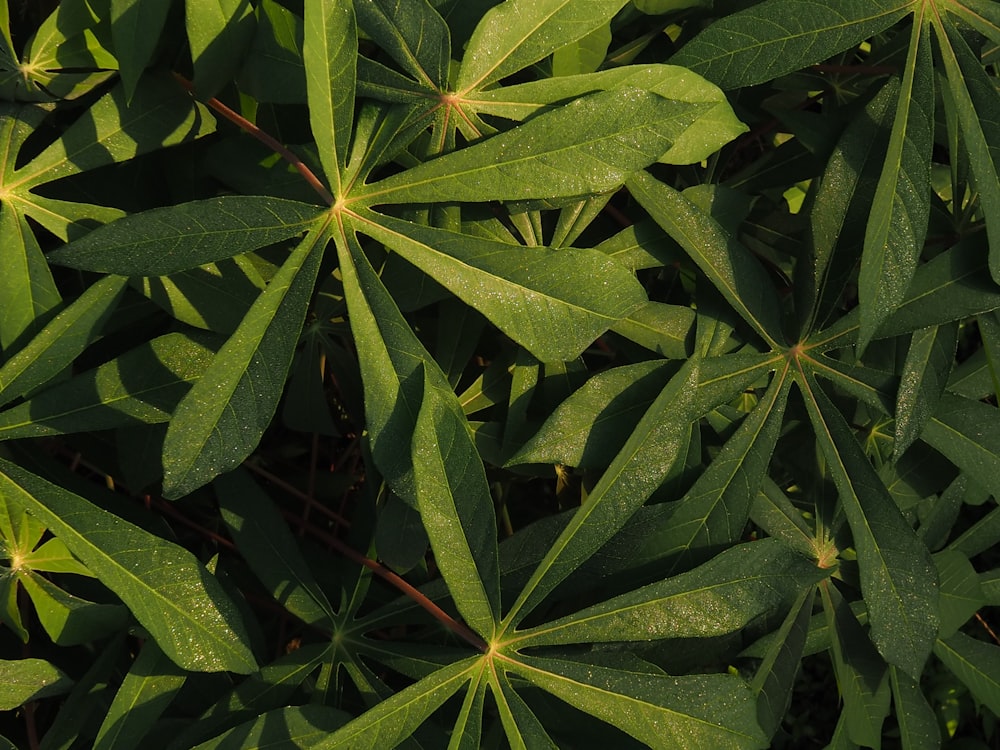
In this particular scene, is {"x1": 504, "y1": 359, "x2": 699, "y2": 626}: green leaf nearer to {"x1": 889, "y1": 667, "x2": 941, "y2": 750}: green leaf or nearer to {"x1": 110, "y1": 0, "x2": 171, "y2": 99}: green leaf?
{"x1": 889, "y1": 667, "x2": 941, "y2": 750}: green leaf

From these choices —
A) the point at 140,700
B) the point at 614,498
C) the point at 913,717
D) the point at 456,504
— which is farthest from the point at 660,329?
the point at 140,700

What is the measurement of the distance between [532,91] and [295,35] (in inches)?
8.9

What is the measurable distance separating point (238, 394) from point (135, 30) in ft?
1.07

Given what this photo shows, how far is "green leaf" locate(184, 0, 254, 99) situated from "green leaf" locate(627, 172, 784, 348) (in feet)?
1.29

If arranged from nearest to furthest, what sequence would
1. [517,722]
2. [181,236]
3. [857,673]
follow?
1. [181,236]
2. [517,722]
3. [857,673]

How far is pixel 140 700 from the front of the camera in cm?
92

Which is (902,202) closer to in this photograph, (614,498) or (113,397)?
(614,498)

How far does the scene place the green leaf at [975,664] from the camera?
3.72ft

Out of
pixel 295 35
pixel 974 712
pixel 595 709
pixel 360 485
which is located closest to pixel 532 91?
pixel 295 35

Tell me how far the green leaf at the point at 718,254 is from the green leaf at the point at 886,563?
14 centimetres

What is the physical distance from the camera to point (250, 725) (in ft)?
2.97

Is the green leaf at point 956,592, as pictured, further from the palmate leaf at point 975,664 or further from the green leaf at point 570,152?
the green leaf at point 570,152

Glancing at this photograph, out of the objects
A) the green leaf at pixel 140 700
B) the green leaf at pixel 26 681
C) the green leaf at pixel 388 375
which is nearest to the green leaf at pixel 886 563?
the green leaf at pixel 388 375

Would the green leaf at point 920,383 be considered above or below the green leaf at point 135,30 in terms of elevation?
below
